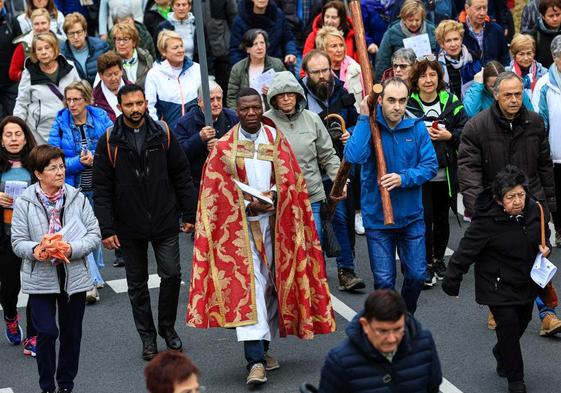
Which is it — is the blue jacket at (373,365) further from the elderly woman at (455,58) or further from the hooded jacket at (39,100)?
the elderly woman at (455,58)

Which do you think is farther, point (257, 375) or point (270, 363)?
point (270, 363)

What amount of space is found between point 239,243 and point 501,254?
177 centimetres

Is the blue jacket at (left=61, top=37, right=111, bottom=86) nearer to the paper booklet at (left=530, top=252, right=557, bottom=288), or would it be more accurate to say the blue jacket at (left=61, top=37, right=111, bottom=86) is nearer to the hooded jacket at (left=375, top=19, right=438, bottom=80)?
the hooded jacket at (left=375, top=19, right=438, bottom=80)

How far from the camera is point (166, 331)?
401 inches

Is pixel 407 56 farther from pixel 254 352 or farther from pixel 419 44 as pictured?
pixel 254 352

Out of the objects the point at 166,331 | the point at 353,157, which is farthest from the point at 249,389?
the point at 353,157

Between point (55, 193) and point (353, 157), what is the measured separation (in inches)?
82.4

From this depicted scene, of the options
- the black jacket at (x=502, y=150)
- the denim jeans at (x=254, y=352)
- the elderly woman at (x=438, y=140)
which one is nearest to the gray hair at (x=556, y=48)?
the elderly woman at (x=438, y=140)

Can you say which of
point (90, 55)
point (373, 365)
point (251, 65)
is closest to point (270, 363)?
point (373, 365)

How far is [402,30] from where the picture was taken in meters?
14.3

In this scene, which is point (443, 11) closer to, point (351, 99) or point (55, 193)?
point (351, 99)

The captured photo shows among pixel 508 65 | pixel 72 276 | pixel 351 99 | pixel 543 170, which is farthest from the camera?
pixel 508 65

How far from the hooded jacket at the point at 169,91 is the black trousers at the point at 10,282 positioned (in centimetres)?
365

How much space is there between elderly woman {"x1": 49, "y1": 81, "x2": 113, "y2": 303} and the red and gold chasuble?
2.26 meters
